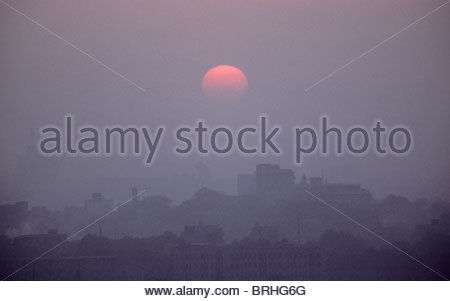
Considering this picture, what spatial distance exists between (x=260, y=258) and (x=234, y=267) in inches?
15.8

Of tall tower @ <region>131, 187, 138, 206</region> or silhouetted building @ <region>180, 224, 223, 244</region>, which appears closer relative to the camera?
tall tower @ <region>131, 187, 138, 206</region>

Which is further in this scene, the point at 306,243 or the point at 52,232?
the point at 306,243

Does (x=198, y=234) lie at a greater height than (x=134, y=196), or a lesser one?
lesser

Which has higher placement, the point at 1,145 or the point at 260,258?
the point at 1,145

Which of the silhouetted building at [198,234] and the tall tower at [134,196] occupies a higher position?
the tall tower at [134,196]

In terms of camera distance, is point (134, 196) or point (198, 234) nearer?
point (134, 196)

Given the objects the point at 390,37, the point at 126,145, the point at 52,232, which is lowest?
the point at 52,232

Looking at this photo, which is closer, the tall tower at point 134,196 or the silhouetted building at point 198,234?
the tall tower at point 134,196

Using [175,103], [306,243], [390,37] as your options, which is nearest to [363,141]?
[390,37]

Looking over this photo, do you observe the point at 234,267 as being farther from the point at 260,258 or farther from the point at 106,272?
the point at 106,272

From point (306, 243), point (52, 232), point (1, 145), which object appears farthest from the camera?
point (306, 243)

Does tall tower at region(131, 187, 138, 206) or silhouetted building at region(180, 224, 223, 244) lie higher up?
tall tower at region(131, 187, 138, 206)

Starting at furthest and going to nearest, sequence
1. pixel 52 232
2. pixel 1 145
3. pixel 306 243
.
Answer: pixel 306 243
pixel 52 232
pixel 1 145

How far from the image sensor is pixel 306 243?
8.63 metres
